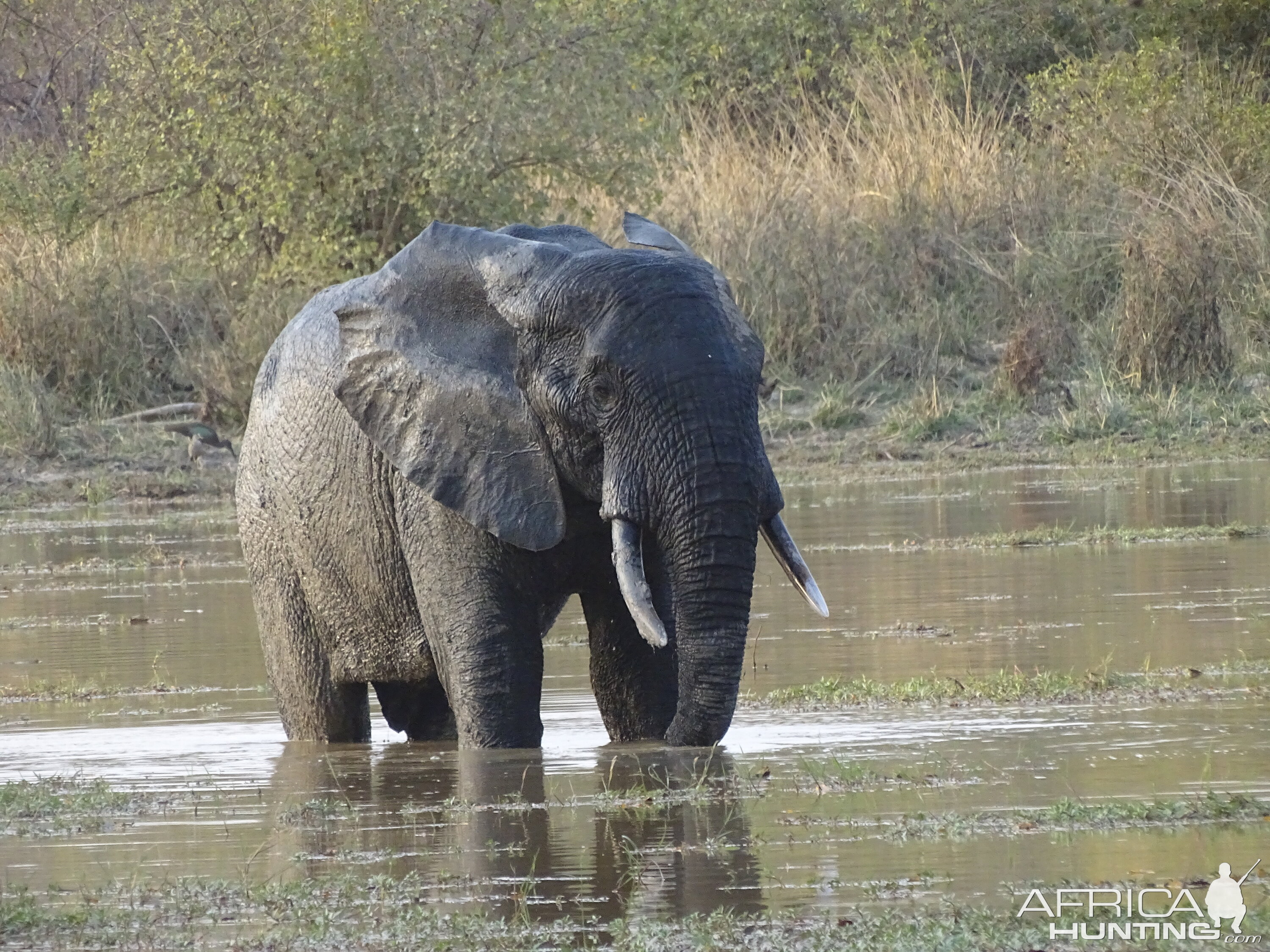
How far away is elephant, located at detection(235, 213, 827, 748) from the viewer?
268 inches

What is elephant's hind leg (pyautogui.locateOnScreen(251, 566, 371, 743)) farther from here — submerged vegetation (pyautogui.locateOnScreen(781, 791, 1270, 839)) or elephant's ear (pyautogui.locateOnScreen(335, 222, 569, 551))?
submerged vegetation (pyautogui.locateOnScreen(781, 791, 1270, 839))

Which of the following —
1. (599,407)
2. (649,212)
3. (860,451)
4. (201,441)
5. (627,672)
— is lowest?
(860,451)

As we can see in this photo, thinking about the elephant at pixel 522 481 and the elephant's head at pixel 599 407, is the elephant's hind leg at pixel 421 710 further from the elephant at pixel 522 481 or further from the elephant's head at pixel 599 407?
the elephant's head at pixel 599 407

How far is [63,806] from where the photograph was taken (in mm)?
6910

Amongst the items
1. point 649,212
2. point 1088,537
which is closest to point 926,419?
point 649,212

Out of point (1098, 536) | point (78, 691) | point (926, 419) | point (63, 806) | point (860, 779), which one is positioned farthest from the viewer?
point (926, 419)

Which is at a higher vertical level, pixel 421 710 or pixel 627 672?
pixel 627 672

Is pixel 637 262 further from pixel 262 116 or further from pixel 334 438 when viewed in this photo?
pixel 262 116

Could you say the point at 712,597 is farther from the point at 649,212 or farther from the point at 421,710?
the point at 649,212

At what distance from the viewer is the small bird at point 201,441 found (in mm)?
19922

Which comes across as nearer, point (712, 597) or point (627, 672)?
point (712, 597)

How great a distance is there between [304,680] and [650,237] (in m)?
2.16

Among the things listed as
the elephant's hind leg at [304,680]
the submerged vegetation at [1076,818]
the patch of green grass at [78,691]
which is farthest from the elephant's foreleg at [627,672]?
the patch of green grass at [78,691]

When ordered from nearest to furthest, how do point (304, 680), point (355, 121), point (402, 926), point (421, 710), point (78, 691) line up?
point (402, 926) → point (304, 680) → point (421, 710) → point (78, 691) → point (355, 121)
